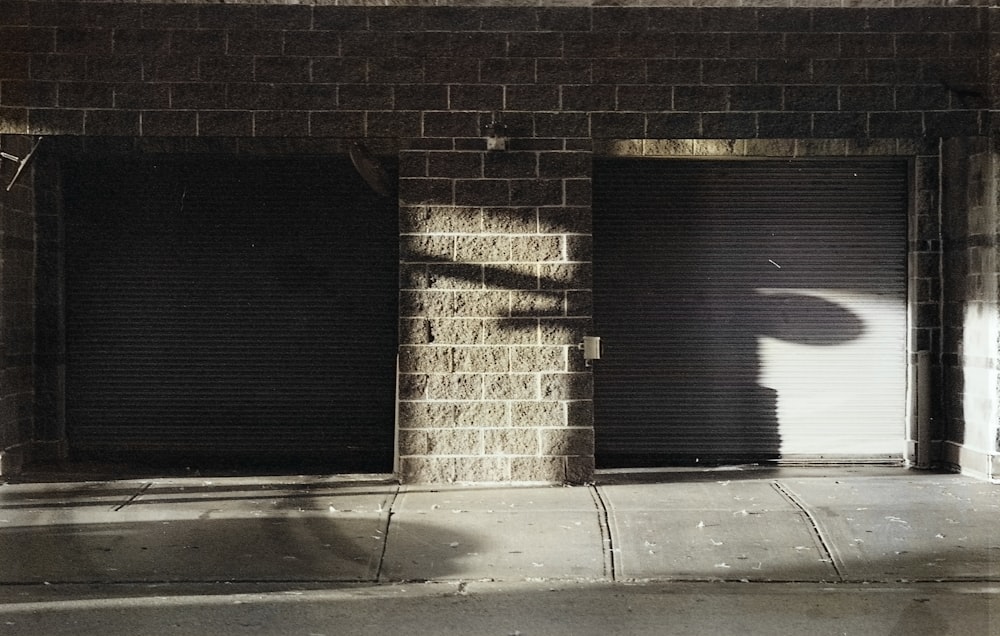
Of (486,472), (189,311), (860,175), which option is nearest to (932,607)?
(486,472)

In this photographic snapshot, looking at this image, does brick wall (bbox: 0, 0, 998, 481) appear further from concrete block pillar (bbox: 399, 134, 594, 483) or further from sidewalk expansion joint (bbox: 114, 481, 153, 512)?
sidewalk expansion joint (bbox: 114, 481, 153, 512)

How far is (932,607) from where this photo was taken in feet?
21.5

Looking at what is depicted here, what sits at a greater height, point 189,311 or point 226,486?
point 189,311

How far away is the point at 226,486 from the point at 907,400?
7.09m

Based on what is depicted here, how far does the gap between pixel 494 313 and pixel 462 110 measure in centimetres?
197

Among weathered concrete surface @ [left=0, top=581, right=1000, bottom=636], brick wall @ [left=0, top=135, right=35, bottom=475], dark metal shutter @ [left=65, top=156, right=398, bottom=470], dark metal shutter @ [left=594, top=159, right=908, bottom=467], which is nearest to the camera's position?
weathered concrete surface @ [left=0, top=581, right=1000, bottom=636]

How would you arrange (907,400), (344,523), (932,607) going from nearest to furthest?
(932,607) → (344,523) → (907,400)

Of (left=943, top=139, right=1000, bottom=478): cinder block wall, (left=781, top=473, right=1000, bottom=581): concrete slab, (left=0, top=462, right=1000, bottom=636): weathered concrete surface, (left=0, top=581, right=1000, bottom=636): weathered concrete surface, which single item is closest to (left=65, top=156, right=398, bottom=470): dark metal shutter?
(left=0, top=462, right=1000, bottom=636): weathered concrete surface

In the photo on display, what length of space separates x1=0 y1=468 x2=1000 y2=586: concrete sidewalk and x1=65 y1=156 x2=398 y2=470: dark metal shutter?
1.39 meters

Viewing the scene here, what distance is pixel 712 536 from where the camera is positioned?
25.8ft

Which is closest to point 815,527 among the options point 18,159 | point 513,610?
point 513,610

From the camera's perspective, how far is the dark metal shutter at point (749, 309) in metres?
10.7

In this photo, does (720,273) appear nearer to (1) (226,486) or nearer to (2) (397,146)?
(2) (397,146)

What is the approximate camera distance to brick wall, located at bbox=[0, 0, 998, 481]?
944 centimetres
